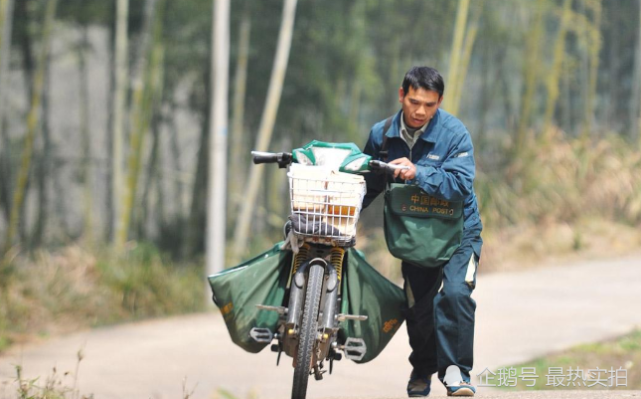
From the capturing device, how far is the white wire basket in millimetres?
4270

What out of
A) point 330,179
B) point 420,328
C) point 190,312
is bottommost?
point 190,312

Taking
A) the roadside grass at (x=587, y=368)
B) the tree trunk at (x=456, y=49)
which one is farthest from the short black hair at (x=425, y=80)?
the tree trunk at (x=456, y=49)

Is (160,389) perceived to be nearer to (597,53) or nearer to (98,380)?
(98,380)

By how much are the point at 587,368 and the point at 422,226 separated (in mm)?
2562

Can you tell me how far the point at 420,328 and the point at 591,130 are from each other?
831cm

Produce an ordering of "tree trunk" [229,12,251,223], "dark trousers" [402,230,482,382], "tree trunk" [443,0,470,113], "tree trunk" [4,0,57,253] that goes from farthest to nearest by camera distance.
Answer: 1. "tree trunk" [443,0,470,113]
2. "tree trunk" [229,12,251,223]
3. "tree trunk" [4,0,57,253]
4. "dark trousers" [402,230,482,382]

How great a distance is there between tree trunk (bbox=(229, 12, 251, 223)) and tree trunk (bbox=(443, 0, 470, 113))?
7.78 feet

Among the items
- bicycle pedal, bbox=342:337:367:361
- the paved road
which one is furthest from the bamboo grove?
bicycle pedal, bbox=342:337:367:361

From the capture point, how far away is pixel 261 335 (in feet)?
15.5

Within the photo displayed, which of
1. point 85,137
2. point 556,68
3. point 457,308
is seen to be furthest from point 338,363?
point 556,68

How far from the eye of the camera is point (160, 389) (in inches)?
263

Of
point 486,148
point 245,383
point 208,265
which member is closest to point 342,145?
point 245,383

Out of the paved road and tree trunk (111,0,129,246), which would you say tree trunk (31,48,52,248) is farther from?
the paved road

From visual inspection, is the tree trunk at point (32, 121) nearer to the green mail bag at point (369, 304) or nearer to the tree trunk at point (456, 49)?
the tree trunk at point (456, 49)
